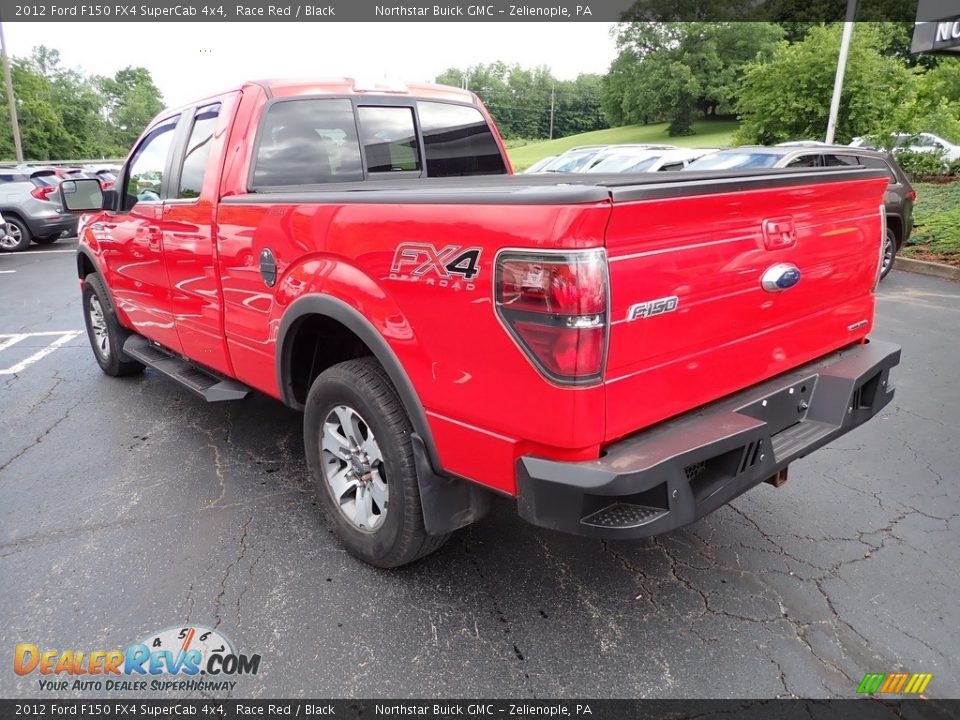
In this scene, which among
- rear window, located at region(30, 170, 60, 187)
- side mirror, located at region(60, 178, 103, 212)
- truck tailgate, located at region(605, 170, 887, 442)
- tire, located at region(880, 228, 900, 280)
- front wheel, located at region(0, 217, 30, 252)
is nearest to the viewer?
truck tailgate, located at region(605, 170, 887, 442)

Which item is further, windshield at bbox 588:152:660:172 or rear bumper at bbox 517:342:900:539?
windshield at bbox 588:152:660:172

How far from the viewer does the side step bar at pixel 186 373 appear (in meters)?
3.71

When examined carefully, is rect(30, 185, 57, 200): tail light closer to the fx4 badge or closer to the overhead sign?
the fx4 badge

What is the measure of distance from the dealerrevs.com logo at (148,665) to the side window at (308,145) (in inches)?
86.0

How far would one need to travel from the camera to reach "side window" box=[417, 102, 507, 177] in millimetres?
4258

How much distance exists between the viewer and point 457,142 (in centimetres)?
445

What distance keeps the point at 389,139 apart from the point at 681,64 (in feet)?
243

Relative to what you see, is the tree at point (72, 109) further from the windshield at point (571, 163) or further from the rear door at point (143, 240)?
the rear door at point (143, 240)

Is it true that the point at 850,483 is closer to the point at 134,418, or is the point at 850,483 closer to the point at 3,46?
the point at 134,418

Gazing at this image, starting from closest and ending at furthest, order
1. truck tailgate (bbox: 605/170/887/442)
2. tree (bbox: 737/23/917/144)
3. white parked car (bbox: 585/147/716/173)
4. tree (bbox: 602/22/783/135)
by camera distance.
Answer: truck tailgate (bbox: 605/170/887/442), white parked car (bbox: 585/147/716/173), tree (bbox: 737/23/917/144), tree (bbox: 602/22/783/135)

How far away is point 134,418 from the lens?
4.75 m

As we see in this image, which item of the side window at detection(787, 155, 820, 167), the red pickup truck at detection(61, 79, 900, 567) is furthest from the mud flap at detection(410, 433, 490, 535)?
the side window at detection(787, 155, 820, 167)

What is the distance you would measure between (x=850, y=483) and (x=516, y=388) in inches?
104

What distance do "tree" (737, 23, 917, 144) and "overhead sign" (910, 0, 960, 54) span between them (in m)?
10.8
